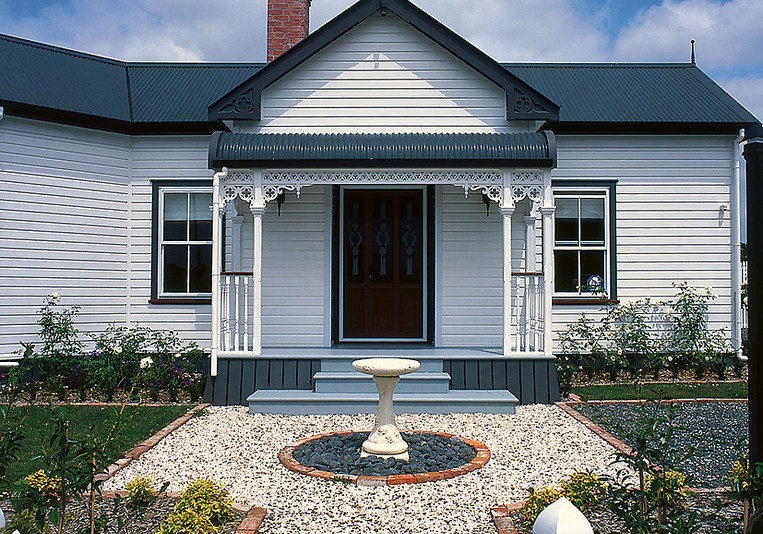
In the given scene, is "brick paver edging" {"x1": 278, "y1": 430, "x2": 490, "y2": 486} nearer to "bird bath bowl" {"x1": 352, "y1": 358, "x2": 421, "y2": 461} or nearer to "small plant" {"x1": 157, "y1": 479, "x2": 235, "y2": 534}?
"bird bath bowl" {"x1": 352, "y1": 358, "x2": 421, "y2": 461}

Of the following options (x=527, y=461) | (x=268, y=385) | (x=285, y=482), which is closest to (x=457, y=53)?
(x=268, y=385)

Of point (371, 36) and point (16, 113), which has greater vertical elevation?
point (371, 36)

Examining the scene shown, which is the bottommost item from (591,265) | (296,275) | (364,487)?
(364,487)

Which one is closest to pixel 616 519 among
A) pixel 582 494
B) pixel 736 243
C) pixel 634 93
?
pixel 582 494

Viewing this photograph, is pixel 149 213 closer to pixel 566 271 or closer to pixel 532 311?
pixel 532 311

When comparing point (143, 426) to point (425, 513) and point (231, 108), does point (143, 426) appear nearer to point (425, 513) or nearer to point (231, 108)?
point (425, 513)

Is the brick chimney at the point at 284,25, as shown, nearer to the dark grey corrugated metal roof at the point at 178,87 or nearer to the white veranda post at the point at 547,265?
the dark grey corrugated metal roof at the point at 178,87

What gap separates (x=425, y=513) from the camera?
499 centimetres

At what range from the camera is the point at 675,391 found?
977cm

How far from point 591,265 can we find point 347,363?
4620 millimetres

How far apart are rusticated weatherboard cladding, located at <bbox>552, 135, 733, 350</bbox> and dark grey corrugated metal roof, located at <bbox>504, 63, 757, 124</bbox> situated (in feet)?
1.30

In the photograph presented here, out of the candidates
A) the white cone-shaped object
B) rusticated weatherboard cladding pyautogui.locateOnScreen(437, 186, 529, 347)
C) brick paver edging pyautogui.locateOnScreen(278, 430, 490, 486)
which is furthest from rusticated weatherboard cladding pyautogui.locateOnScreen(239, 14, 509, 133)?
the white cone-shaped object

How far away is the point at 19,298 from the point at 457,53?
24.8ft

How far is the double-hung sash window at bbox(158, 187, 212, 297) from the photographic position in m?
11.4
